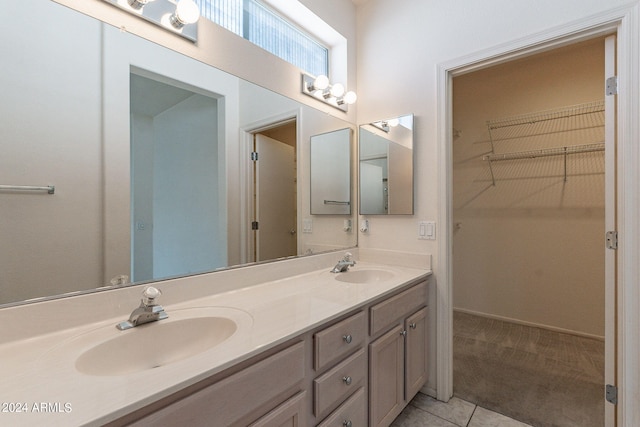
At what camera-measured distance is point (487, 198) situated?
3.12 m

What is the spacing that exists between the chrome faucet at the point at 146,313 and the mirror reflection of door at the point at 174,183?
0.55 feet

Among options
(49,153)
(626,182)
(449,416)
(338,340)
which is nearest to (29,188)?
(49,153)

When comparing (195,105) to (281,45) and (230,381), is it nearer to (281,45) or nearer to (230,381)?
(281,45)

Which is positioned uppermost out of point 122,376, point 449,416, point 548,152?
point 548,152

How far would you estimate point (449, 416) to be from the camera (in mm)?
1660

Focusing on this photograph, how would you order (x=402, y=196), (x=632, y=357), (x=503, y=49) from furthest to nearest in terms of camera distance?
(x=402, y=196), (x=503, y=49), (x=632, y=357)

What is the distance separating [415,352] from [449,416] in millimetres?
407

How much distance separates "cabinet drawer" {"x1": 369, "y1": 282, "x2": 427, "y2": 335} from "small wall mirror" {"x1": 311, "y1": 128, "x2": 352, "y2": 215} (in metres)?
0.76

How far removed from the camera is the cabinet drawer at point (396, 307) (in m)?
1.32

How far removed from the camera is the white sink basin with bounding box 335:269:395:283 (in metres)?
1.78

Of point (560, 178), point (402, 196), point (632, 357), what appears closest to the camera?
point (632, 357)

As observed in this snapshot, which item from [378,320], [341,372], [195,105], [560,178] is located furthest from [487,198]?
[195,105]

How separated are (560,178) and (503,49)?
1773 millimetres

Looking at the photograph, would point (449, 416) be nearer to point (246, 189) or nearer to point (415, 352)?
point (415, 352)
